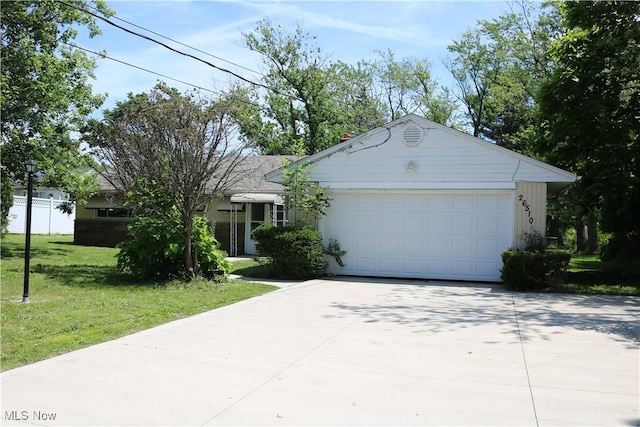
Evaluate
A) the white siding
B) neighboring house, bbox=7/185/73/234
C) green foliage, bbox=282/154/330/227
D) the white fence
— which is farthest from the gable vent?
the white fence

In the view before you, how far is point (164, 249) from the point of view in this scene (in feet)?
37.5

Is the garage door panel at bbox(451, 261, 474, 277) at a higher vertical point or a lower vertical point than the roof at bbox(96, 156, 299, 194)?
lower

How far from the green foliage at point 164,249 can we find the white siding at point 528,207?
273 inches

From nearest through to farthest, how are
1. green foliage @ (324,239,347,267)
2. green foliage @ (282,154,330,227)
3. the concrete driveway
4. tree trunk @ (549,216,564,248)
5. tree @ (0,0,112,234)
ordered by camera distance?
1. the concrete driveway
2. green foliage @ (282,154,330,227)
3. green foliage @ (324,239,347,267)
4. tree @ (0,0,112,234)
5. tree trunk @ (549,216,564,248)

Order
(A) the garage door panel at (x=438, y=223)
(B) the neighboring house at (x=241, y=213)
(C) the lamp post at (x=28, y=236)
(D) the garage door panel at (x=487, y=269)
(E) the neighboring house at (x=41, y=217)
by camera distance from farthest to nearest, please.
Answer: (E) the neighboring house at (x=41, y=217) → (B) the neighboring house at (x=241, y=213) → (A) the garage door panel at (x=438, y=223) → (D) the garage door panel at (x=487, y=269) → (C) the lamp post at (x=28, y=236)

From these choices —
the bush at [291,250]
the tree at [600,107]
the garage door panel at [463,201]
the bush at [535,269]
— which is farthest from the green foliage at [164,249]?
the tree at [600,107]

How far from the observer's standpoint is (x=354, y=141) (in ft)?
45.4

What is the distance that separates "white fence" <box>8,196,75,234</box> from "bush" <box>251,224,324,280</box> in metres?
19.7

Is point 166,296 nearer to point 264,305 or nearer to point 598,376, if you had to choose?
point 264,305

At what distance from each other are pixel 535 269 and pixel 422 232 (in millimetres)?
2921

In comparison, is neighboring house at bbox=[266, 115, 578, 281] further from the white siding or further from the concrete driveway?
the concrete driveway

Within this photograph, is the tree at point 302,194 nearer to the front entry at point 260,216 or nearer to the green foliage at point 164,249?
the green foliage at point 164,249

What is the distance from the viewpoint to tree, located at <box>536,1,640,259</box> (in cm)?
1302

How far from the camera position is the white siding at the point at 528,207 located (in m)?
12.5
